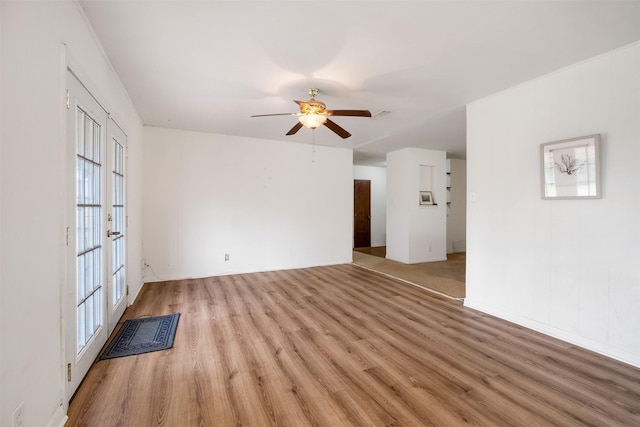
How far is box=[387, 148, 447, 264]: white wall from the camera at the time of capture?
599 cm

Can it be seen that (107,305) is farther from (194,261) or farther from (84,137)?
(194,261)

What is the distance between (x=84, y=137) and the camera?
6.58 feet

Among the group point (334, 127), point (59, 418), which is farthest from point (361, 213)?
point (59, 418)

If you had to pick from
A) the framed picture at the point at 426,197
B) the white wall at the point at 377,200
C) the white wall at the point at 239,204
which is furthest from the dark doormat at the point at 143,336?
the white wall at the point at 377,200

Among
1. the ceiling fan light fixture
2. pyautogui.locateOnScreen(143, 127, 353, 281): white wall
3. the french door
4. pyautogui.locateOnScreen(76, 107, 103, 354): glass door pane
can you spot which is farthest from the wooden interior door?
pyautogui.locateOnScreen(76, 107, 103, 354): glass door pane

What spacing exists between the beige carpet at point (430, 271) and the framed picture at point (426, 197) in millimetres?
1343

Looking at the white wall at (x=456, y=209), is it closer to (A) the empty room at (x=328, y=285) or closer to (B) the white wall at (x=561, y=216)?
(A) the empty room at (x=328, y=285)

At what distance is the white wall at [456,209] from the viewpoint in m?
7.33

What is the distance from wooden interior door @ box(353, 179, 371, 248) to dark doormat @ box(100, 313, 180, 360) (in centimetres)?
579

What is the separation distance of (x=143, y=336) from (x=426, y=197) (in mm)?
5660

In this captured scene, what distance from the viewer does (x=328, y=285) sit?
172 inches

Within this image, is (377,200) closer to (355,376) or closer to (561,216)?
(561,216)

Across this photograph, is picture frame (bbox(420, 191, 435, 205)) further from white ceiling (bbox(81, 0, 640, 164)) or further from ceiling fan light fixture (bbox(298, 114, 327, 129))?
ceiling fan light fixture (bbox(298, 114, 327, 129))

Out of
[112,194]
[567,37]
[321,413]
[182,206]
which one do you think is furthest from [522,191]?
[182,206]
